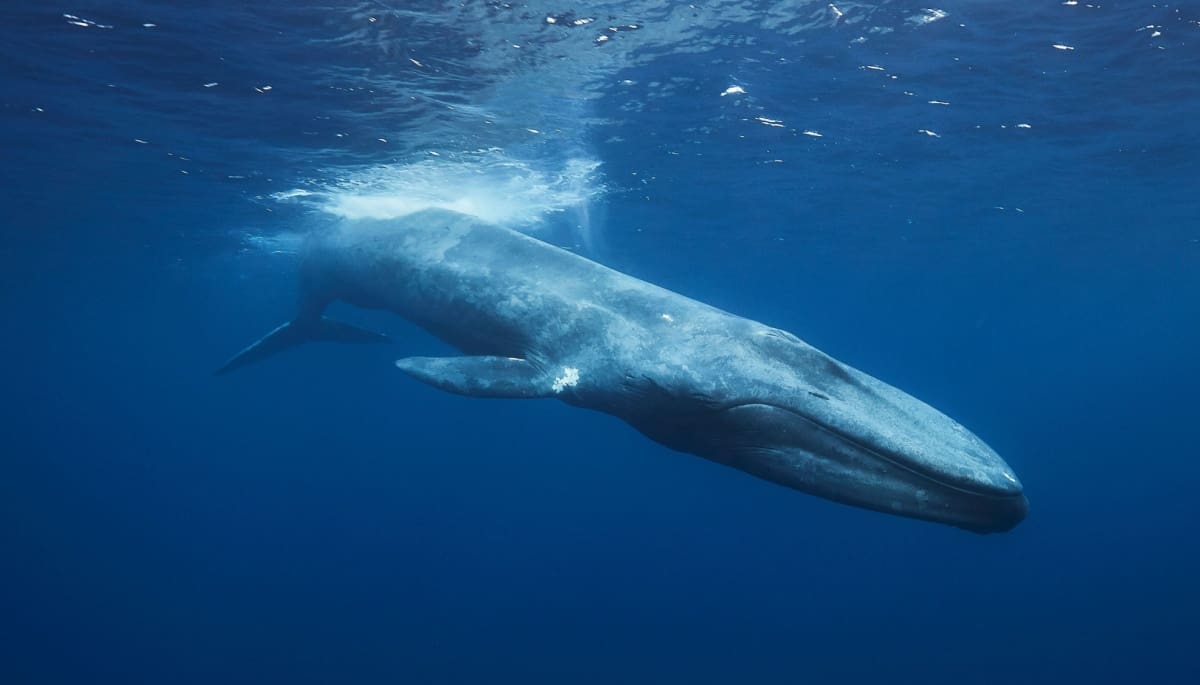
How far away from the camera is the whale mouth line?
4051mm

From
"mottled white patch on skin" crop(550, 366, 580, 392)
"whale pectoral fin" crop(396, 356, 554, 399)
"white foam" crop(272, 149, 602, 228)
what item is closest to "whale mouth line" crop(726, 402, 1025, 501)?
"mottled white patch on skin" crop(550, 366, 580, 392)

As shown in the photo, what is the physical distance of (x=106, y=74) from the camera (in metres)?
11.8

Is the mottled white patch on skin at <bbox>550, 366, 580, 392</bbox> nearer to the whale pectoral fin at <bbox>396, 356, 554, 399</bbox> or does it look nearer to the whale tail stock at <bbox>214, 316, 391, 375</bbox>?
the whale pectoral fin at <bbox>396, 356, 554, 399</bbox>

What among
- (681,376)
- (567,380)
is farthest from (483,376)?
(681,376)

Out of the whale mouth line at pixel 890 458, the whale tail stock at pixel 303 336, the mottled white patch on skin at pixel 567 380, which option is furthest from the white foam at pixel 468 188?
the whale mouth line at pixel 890 458

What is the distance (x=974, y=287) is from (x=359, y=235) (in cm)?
5415

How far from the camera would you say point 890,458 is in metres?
4.32

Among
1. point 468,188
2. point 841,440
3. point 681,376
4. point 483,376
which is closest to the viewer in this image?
point 841,440

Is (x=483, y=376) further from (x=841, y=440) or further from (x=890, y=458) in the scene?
(x=890, y=458)

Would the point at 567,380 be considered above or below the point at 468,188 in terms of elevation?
above

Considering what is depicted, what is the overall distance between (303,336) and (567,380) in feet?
32.1

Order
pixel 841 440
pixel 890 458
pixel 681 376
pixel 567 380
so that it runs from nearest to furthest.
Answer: pixel 890 458 → pixel 841 440 → pixel 681 376 → pixel 567 380

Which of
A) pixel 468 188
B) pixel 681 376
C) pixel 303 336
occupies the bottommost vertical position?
pixel 303 336

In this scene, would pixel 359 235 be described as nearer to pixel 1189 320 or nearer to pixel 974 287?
pixel 974 287
